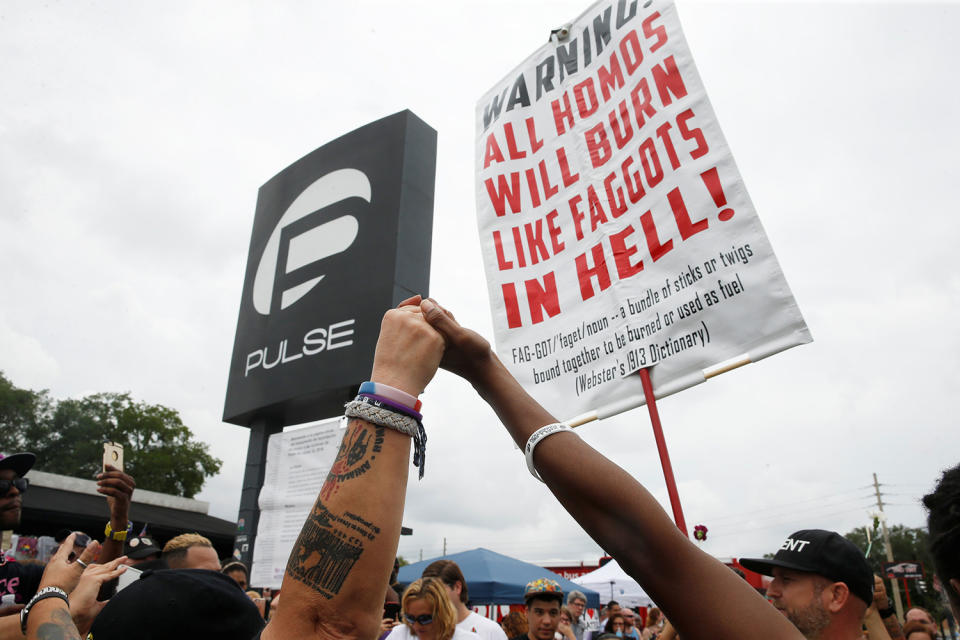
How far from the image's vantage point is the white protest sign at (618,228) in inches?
104

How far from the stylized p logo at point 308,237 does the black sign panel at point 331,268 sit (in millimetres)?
16

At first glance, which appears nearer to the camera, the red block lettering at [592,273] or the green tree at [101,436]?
the red block lettering at [592,273]

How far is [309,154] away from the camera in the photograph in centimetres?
824

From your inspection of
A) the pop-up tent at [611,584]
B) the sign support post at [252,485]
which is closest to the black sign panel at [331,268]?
the sign support post at [252,485]

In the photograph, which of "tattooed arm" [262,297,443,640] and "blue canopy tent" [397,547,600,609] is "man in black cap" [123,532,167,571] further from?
"blue canopy tent" [397,547,600,609]

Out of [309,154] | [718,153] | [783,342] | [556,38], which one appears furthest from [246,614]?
[309,154]

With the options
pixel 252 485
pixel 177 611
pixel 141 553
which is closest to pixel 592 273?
pixel 177 611

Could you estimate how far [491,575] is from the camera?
9.76 m

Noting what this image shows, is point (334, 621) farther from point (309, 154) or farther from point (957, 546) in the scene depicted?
point (309, 154)

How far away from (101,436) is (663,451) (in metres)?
38.4

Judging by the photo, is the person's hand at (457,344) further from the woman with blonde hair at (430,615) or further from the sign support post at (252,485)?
the sign support post at (252,485)

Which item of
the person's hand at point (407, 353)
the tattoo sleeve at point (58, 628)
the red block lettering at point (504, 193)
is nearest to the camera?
the person's hand at point (407, 353)

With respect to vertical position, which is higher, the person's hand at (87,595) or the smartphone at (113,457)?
the smartphone at (113,457)

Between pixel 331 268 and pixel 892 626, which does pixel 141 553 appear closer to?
pixel 331 268
